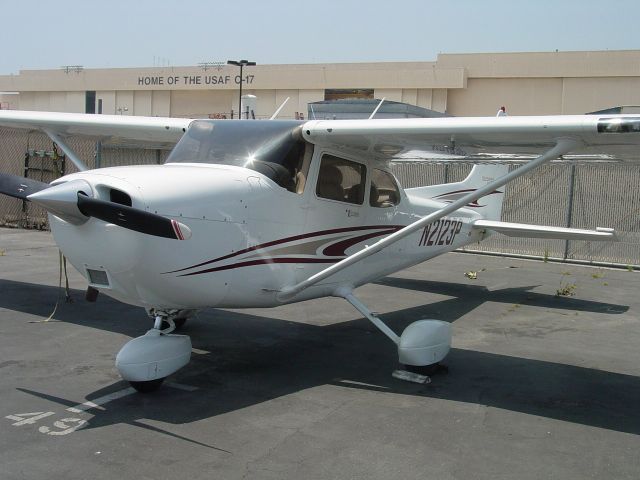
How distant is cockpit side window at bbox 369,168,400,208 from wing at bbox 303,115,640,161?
241 millimetres

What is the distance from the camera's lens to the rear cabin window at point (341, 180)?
22.5ft

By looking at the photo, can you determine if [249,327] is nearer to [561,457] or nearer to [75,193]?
[75,193]

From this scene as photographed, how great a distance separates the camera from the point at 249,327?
26.5ft

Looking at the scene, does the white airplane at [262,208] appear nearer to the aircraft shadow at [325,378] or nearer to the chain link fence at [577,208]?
the aircraft shadow at [325,378]

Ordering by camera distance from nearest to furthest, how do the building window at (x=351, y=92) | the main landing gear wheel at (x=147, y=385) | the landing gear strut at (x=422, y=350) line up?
1. the main landing gear wheel at (x=147, y=385)
2. the landing gear strut at (x=422, y=350)
3. the building window at (x=351, y=92)

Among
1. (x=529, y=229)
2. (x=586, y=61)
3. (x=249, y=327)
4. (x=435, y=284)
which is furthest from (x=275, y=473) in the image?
(x=586, y=61)

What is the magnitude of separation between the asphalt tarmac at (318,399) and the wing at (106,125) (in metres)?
2.26

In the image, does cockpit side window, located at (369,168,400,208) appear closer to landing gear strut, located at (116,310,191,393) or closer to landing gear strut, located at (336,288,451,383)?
landing gear strut, located at (336,288,451,383)

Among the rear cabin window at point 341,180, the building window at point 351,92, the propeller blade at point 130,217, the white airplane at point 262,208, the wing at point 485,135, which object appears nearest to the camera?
the propeller blade at point 130,217

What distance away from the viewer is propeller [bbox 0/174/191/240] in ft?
15.2

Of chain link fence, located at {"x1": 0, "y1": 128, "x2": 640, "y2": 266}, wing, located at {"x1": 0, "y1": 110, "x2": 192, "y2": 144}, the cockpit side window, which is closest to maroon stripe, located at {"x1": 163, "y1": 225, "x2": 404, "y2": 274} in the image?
the cockpit side window

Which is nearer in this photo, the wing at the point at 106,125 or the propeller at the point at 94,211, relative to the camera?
the propeller at the point at 94,211

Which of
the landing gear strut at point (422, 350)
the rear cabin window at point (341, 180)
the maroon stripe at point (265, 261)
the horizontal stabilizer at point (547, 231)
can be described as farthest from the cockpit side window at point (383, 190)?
the horizontal stabilizer at point (547, 231)

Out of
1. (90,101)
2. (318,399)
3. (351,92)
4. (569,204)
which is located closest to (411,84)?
(351,92)
